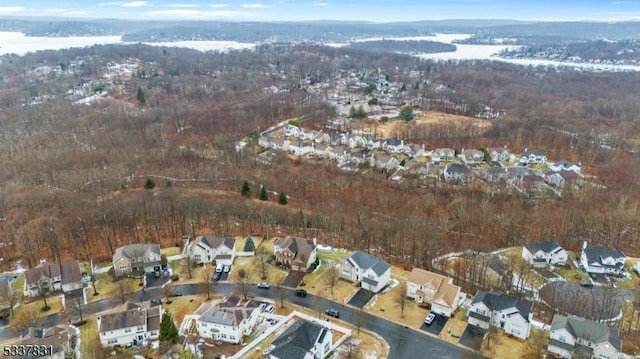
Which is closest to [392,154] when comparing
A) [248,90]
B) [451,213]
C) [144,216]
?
[451,213]

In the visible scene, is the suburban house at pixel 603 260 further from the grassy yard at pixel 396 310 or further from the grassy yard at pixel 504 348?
the grassy yard at pixel 396 310

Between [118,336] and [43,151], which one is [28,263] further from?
[43,151]

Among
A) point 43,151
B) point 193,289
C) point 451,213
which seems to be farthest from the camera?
point 43,151

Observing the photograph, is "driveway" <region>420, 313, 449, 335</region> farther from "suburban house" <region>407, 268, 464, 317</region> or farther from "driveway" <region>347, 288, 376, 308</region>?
"driveway" <region>347, 288, 376, 308</region>

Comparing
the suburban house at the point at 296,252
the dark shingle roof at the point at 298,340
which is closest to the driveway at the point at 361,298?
the suburban house at the point at 296,252

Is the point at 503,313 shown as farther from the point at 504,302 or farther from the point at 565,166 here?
the point at 565,166

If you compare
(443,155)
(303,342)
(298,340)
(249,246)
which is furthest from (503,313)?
(443,155)
